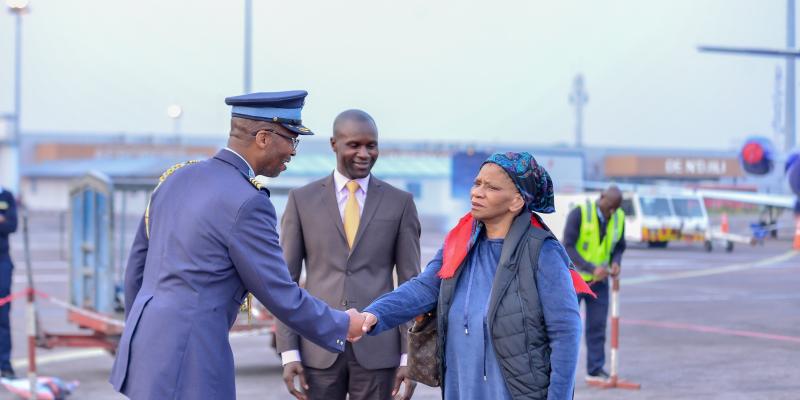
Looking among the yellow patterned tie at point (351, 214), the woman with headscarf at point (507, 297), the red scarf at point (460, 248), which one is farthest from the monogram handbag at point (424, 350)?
the yellow patterned tie at point (351, 214)

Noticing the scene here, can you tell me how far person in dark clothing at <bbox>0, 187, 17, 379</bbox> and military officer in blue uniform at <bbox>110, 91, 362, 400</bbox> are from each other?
6.67m

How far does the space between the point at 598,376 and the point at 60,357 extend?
601cm

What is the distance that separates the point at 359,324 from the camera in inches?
175

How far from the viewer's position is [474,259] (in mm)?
4359

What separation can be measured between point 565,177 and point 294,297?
23.6m

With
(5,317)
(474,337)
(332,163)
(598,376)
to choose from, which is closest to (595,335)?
(598,376)

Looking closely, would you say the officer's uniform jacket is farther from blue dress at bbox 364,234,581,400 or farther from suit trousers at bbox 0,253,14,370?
suit trousers at bbox 0,253,14,370

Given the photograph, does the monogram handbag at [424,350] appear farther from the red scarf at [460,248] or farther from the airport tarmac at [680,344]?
the airport tarmac at [680,344]

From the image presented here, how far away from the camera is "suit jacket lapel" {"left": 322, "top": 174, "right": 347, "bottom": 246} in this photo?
17.6 ft

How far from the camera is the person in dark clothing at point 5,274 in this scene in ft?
33.5

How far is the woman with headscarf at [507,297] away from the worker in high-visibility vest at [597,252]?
20.2ft

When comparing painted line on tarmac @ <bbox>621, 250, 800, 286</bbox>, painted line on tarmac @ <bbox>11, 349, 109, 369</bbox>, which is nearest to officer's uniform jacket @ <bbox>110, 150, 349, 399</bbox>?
painted line on tarmac @ <bbox>11, 349, 109, 369</bbox>

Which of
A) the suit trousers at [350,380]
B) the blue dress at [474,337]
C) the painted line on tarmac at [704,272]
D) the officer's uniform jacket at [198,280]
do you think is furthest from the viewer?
the painted line on tarmac at [704,272]

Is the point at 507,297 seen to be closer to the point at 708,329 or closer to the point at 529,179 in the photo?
the point at 529,179
